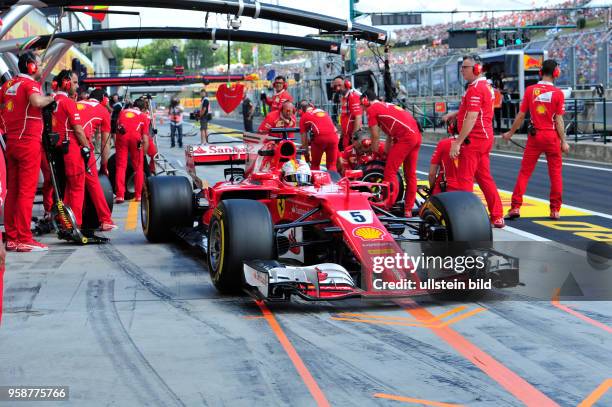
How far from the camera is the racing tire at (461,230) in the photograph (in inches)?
278

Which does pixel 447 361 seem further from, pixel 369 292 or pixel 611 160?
pixel 611 160

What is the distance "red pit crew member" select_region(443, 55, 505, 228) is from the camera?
34.9ft

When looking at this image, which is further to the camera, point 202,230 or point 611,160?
point 611,160

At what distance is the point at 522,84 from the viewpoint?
31.0 meters

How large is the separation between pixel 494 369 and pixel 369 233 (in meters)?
Answer: 2.02

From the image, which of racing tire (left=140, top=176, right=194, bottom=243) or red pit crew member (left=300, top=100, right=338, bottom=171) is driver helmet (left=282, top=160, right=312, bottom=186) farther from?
red pit crew member (left=300, top=100, right=338, bottom=171)

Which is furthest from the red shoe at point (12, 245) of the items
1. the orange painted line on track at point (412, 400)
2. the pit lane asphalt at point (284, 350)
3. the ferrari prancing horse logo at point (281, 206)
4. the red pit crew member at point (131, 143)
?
the orange painted line on track at point (412, 400)

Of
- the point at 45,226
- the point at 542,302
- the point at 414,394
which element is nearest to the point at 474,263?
the point at 542,302

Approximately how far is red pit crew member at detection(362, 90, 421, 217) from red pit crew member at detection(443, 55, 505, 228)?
86cm

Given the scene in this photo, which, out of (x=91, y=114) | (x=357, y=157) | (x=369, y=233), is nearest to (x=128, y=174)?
(x=91, y=114)

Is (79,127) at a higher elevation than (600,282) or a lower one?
higher

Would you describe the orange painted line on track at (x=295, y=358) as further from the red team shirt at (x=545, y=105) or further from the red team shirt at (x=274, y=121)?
the red team shirt at (x=274, y=121)

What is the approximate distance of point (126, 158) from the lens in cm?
1490

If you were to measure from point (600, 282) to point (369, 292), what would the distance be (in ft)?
6.30
